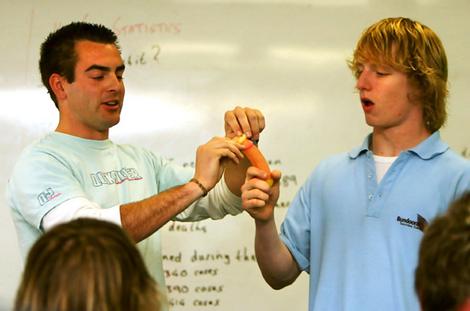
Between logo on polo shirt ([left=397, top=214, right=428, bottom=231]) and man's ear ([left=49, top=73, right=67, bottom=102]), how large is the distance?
3.42ft

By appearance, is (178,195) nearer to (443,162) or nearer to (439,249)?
(443,162)

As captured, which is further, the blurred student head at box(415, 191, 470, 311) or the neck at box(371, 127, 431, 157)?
the neck at box(371, 127, 431, 157)

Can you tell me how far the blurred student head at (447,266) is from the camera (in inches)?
38.3

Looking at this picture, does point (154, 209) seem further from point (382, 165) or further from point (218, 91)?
point (218, 91)

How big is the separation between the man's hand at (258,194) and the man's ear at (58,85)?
2.26 ft

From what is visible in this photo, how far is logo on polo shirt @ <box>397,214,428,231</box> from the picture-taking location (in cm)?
166

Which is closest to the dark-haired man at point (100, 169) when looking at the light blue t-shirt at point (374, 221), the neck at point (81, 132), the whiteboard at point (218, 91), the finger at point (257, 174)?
the neck at point (81, 132)

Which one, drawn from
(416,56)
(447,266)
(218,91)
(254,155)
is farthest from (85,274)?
(218,91)

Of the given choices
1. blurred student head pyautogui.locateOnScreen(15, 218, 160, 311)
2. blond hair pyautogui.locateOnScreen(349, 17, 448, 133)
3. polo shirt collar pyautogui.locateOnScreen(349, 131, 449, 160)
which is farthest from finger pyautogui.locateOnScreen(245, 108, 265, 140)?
blurred student head pyautogui.locateOnScreen(15, 218, 160, 311)

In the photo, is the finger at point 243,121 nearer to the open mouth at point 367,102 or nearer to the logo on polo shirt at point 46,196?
the open mouth at point 367,102

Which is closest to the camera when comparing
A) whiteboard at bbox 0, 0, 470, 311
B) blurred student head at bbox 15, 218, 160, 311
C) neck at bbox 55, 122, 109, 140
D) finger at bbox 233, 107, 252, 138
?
blurred student head at bbox 15, 218, 160, 311

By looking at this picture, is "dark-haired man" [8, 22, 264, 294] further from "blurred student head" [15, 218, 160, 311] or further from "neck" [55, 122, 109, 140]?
"blurred student head" [15, 218, 160, 311]

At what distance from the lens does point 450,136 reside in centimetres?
286

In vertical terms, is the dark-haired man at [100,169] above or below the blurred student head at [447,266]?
above
